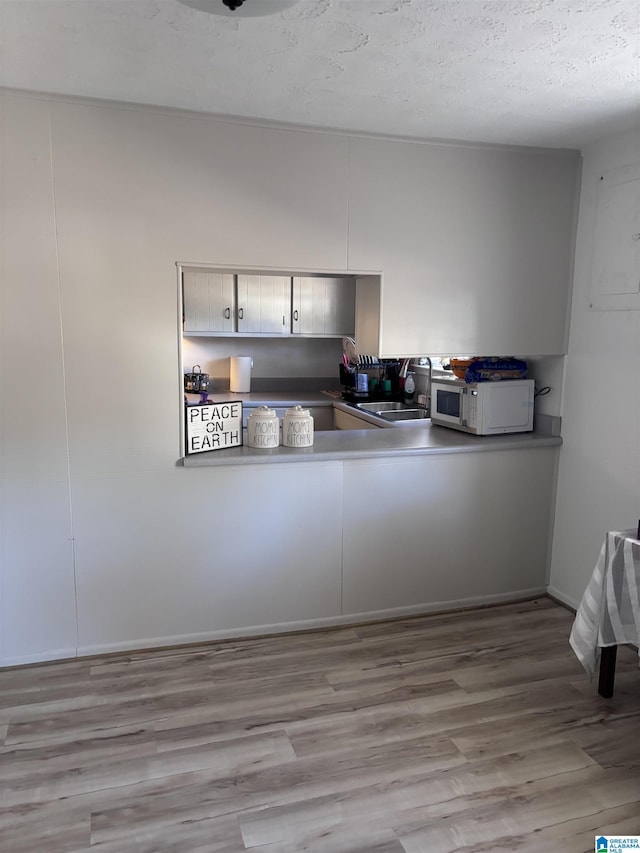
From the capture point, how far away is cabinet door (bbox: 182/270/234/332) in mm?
4645

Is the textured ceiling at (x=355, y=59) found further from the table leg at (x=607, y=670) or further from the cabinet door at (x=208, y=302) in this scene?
the table leg at (x=607, y=670)

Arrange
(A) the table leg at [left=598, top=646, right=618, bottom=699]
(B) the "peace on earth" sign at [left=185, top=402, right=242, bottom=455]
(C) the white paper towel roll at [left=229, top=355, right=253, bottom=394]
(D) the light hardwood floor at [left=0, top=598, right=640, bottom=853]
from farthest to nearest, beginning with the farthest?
(C) the white paper towel roll at [left=229, top=355, right=253, bottom=394] < (B) the "peace on earth" sign at [left=185, top=402, right=242, bottom=455] < (A) the table leg at [left=598, top=646, right=618, bottom=699] < (D) the light hardwood floor at [left=0, top=598, right=640, bottom=853]

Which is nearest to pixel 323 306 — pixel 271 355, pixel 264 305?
pixel 264 305

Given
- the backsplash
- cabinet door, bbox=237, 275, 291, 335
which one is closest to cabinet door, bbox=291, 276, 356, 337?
cabinet door, bbox=237, 275, 291, 335

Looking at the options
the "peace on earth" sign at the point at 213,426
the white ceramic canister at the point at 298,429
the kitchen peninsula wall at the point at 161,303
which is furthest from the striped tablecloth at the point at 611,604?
the "peace on earth" sign at the point at 213,426

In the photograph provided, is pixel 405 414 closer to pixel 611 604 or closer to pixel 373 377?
pixel 373 377

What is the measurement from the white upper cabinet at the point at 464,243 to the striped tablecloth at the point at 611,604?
4.11ft

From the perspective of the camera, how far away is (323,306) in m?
4.96

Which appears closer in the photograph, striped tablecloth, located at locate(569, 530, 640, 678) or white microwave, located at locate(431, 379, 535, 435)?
striped tablecloth, located at locate(569, 530, 640, 678)

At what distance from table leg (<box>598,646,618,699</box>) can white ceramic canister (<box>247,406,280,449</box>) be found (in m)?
1.69

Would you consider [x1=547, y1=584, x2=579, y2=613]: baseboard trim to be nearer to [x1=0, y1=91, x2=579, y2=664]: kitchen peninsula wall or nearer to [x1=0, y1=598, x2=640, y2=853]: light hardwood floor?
[x1=0, y1=598, x2=640, y2=853]: light hardwood floor

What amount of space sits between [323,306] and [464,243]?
1909 millimetres

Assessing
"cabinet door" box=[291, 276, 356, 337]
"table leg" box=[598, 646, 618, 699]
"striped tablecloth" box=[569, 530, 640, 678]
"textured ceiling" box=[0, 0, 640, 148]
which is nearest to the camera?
"textured ceiling" box=[0, 0, 640, 148]

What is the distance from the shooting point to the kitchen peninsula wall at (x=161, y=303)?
2592 millimetres
